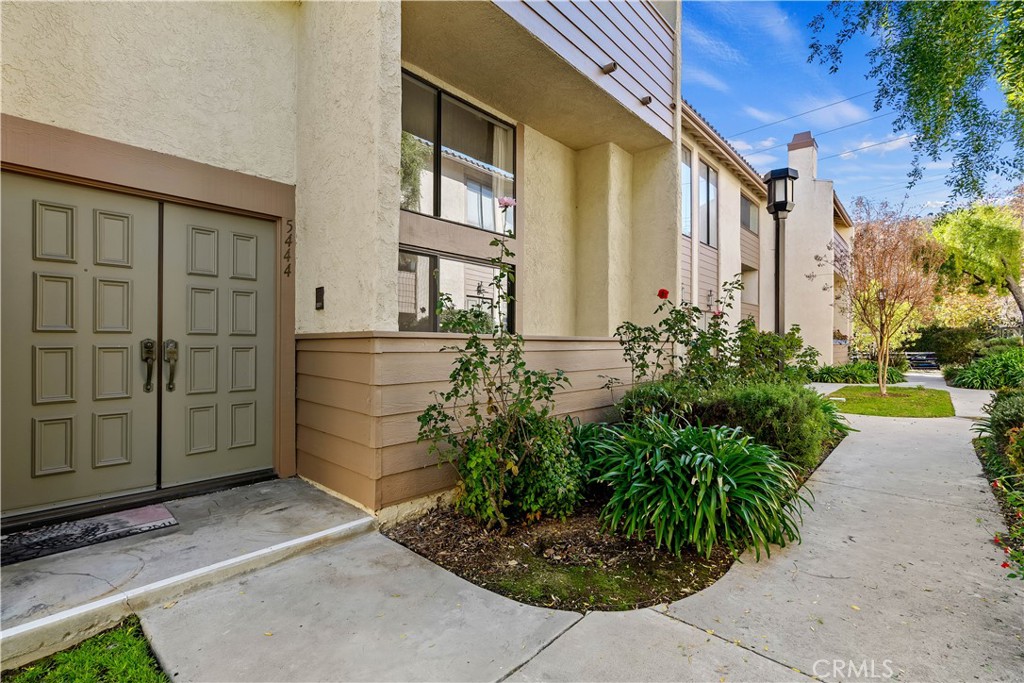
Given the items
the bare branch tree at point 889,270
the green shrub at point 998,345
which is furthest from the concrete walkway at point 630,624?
the green shrub at point 998,345

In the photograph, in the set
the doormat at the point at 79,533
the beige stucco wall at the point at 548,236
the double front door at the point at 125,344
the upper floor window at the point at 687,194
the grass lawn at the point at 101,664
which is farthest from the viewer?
the upper floor window at the point at 687,194

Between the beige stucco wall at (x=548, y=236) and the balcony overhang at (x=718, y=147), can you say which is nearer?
the beige stucco wall at (x=548, y=236)

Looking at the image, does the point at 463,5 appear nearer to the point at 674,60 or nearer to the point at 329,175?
the point at 329,175

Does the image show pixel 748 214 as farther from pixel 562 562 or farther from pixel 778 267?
pixel 562 562

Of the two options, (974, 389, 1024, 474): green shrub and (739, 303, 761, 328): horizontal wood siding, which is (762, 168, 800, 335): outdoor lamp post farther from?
(739, 303, 761, 328): horizontal wood siding

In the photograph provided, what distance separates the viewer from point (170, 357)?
3.57 meters

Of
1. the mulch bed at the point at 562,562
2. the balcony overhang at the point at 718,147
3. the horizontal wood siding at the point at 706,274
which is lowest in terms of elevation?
the mulch bed at the point at 562,562

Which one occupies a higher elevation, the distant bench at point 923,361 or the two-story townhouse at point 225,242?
the two-story townhouse at point 225,242

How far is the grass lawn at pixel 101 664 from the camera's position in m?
1.84

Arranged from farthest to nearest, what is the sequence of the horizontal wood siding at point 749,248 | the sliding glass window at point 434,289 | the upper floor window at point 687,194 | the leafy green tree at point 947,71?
the horizontal wood siding at point 749,248, the upper floor window at point 687,194, the sliding glass window at point 434,289, the leafy green tree at point 947,71

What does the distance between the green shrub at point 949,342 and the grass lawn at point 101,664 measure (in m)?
22.8

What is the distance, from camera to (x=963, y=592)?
252cm

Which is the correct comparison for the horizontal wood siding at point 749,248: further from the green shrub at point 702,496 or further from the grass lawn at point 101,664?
the grass lawn at point 101,664

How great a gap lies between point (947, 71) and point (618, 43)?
3294 mm
